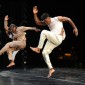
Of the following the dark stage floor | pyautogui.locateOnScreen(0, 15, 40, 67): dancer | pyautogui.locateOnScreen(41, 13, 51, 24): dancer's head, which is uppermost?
pyautogui.locateOnScreen(41, 13, 51, 24): dancer's head

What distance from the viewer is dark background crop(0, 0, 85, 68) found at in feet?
60.1

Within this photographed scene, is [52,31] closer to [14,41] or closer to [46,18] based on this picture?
[46,18]

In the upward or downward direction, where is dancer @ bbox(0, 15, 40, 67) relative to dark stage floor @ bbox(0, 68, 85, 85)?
upward

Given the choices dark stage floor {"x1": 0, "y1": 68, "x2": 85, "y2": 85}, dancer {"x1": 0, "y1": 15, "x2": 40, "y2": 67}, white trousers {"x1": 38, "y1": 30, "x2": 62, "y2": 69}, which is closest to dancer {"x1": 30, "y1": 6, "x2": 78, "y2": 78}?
white trousers {"x1": 38, "y1": 30, "x2": 62, "y2": 69}

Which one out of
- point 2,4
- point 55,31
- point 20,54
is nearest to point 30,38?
point 20,54

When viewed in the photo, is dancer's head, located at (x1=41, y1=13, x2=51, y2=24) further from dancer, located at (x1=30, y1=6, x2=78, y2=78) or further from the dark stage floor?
the dark stage floor

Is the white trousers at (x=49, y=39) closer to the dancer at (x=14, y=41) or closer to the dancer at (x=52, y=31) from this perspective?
the dancer at (x=52, y=31)

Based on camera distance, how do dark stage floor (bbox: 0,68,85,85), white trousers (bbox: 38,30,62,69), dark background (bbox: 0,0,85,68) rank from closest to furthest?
white trousers (bbox: 38,30,62,69) → dark stage floor (bbox: 0,68,85,85) → dark background (bbox: 0,0,85,68)

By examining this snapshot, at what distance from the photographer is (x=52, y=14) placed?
64.1 feet

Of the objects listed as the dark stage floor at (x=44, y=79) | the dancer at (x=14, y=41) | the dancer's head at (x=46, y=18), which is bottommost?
the dark stage floor at (x=44, y=79)

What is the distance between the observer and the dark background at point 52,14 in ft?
60.1

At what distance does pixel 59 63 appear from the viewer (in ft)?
64.0

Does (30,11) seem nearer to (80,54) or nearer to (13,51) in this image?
(80,54)

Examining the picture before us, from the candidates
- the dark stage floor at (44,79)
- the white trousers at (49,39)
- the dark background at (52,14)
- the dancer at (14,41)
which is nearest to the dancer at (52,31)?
the white trousers at (49,39)
